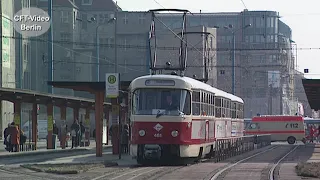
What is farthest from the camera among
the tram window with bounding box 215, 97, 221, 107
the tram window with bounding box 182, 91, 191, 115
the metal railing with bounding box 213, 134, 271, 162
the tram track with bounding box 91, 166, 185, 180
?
the tram window with bounding box 215, 97, 221, 107

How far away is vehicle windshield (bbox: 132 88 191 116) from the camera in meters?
25.0

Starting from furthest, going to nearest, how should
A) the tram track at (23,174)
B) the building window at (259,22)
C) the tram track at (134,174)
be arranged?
the building window at (259,22) < the tram track at (23,174) < the tram track at (134,174)

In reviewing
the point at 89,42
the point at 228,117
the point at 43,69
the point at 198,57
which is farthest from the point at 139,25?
the point at 228,117

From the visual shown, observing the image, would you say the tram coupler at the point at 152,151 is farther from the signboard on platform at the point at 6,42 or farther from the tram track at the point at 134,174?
the signboard on platform at the point at 6,42

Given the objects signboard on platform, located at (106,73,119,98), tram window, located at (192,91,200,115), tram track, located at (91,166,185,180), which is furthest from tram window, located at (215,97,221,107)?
tram track, located at (91,166,185,180)

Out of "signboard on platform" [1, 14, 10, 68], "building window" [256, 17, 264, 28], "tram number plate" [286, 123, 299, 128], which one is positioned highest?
"building window" [256, 17, 264, 28]

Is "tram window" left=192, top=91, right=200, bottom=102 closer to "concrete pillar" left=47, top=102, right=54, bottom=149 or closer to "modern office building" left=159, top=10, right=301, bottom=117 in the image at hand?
"concrete pillar" left=47, top=102, right=54, bottom=149

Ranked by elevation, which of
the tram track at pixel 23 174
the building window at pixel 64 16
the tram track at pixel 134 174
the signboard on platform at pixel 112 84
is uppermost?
the building window at pixel 64 16

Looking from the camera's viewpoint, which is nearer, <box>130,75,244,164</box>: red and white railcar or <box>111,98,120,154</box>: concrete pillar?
<box>130,75,244,164</box>: red and white railcar

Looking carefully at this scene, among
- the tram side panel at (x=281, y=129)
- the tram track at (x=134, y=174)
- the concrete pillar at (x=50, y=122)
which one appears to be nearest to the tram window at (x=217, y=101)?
the tram track at (x=134, y=174)

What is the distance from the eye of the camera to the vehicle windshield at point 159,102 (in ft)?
82.1

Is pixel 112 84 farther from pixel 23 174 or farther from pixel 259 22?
pixel 259 22

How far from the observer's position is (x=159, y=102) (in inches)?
987

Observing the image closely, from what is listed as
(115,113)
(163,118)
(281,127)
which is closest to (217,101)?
(115,113)
